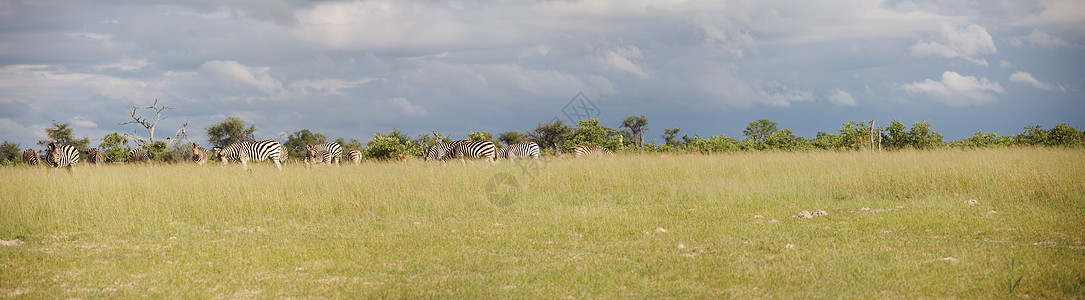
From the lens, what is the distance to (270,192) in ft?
47.5

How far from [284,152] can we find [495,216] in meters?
16.1

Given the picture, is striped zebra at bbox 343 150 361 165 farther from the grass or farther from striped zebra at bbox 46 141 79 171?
the grass

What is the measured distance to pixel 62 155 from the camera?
22312mm

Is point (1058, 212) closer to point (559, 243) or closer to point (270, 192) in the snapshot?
point (559, 243)

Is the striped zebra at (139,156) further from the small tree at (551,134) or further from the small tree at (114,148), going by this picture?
the small tree at (551,134)

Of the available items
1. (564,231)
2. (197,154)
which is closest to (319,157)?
(197,154)

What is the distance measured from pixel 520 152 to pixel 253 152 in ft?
30.5

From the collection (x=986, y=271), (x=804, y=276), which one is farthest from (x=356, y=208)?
(x=986, y=271)

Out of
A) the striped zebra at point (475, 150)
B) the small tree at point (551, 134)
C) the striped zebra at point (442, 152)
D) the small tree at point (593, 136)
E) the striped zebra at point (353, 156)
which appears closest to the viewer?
the striped zebra at point (475, 150)

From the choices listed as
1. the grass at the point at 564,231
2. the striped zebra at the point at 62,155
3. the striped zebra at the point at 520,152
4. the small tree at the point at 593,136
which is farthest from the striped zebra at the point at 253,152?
the small tree at the point at 593,136

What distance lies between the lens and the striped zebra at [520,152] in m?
27.5

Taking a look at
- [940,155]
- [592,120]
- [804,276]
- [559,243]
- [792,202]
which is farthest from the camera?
[592,120]

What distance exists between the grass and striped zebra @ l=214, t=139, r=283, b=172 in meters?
6.87

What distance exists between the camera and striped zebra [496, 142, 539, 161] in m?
27.5
